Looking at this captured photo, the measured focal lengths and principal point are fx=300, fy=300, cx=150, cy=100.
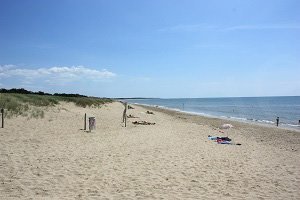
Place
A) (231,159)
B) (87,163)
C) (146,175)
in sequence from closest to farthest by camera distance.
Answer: (146,175)
(87,163)
(231,159)

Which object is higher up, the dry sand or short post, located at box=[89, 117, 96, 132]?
short post, located at box=[89, 117, 96, 132]

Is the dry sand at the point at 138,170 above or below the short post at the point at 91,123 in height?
below

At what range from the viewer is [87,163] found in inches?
384

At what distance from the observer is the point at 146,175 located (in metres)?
8.60

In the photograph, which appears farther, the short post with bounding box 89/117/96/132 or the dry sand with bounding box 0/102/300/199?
the short post with bounding box 89/117/96/132

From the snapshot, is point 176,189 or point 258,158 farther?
point 258,158

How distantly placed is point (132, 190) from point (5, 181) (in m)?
3.12

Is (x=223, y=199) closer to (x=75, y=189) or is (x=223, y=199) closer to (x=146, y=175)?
(x=146, y=175)

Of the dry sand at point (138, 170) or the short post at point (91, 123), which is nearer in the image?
the dry sand at point (138, 170)

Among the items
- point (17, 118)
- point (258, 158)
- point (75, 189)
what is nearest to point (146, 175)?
point (75, 189)

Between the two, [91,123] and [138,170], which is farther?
[91,123]

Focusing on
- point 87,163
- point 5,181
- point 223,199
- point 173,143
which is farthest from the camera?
point 173,143

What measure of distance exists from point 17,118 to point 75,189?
14780 mm

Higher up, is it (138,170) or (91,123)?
(91,123)
